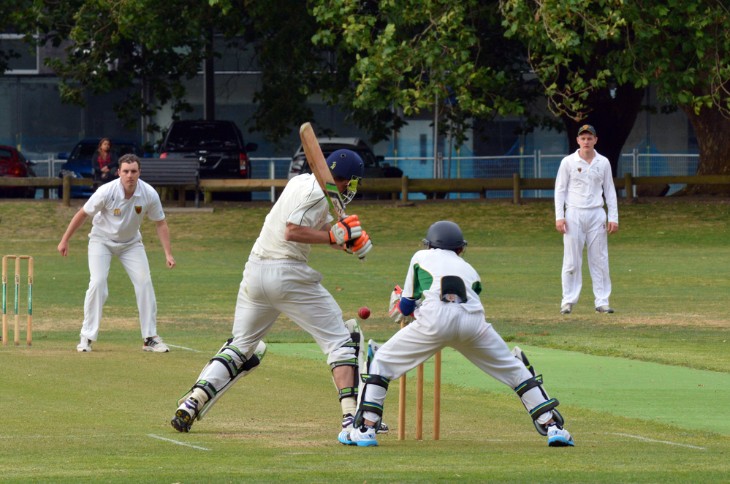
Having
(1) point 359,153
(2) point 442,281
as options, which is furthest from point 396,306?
(1) point 359,153

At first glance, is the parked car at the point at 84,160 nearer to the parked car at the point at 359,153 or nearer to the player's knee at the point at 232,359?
the parked car at the point at 359,153

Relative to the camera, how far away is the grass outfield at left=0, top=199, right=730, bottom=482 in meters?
7.87

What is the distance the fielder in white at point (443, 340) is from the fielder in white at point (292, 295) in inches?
17.1

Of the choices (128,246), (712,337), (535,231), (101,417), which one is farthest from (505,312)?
(535,231)

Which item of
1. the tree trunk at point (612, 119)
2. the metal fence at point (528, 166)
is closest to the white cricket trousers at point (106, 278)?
the tree trunk at point (612, 119)

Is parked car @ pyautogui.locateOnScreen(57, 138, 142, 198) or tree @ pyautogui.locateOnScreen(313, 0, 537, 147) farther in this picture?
parked car @ pyautogui.locateOnScreen(57, 138, 142, 198)

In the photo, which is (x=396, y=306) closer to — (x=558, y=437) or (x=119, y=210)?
(x=558, y=437)

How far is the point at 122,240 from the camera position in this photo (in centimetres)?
1433

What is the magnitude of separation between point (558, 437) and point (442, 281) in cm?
113

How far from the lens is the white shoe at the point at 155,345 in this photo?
14.3 meters

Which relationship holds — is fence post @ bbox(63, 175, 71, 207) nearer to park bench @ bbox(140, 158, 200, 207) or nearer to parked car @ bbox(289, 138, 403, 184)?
park bench @ bbox(140, 158, 200, 207)

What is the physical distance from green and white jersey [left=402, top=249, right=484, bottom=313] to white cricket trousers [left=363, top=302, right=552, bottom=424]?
5 centimetres

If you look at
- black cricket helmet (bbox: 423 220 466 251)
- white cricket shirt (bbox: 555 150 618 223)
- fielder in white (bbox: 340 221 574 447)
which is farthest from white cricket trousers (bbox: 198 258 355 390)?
white cricket shirt (bbox: 555 150 618 223)

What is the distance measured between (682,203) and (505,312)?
1628cm
